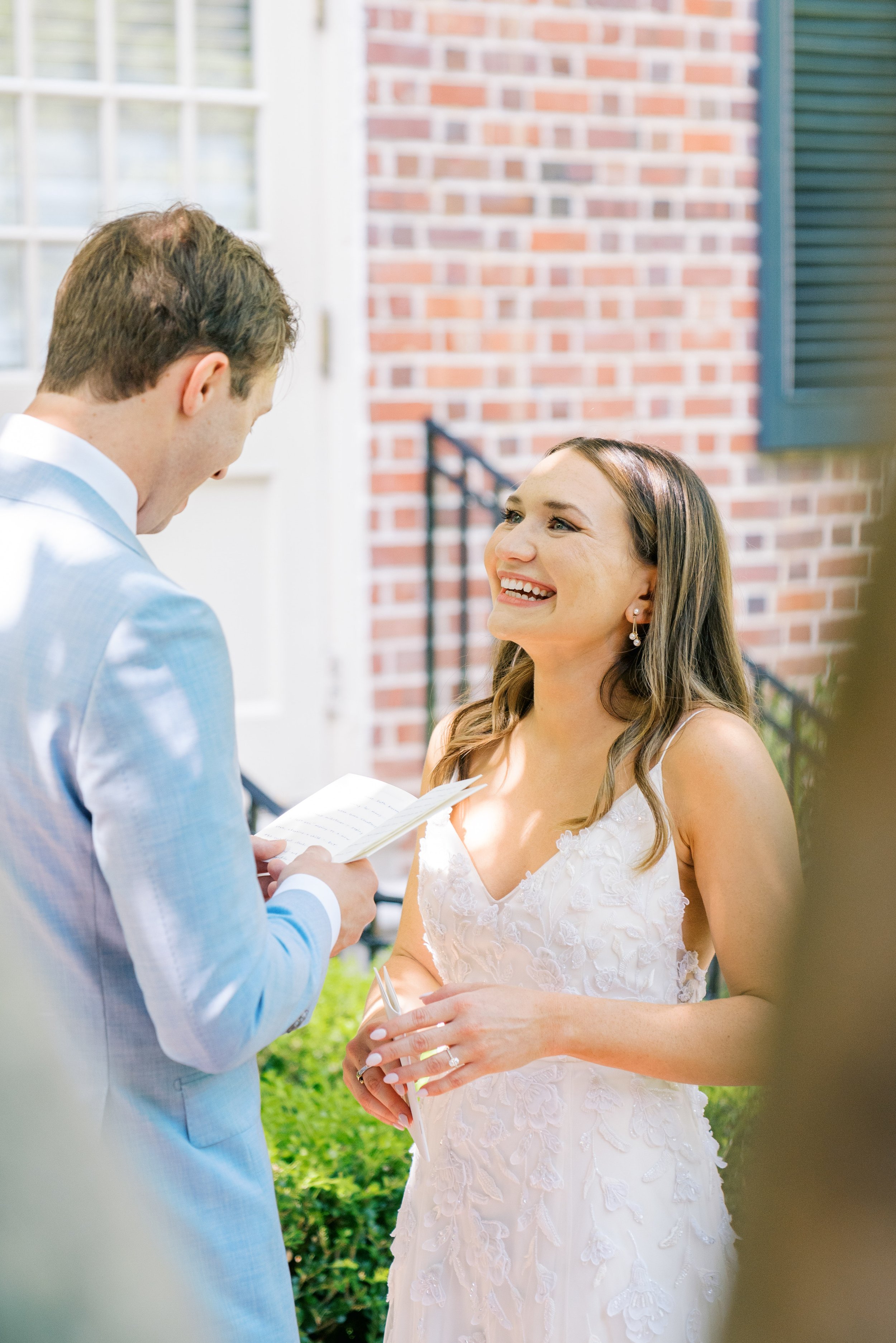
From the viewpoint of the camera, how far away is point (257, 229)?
14.6 feet

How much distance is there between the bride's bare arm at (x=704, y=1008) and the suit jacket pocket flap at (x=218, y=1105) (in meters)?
0.30

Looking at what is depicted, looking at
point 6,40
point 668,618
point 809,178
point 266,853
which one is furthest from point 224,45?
point 266,853

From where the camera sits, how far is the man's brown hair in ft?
4.39

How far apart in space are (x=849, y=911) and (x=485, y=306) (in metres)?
4.37

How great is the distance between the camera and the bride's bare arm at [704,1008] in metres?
1.74

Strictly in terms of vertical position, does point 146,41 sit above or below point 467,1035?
above

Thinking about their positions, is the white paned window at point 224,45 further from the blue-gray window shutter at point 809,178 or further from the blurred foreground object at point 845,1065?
the blurred foreground object at point 845,1065

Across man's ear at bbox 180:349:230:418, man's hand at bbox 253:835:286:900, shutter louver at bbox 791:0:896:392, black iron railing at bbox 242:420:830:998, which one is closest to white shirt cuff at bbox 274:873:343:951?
man's hand at bbox 253:835:286:900

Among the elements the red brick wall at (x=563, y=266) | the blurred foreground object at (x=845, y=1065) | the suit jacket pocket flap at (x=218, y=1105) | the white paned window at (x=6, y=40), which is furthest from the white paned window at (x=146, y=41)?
the blurred foreground object at (x=845, y=1065)

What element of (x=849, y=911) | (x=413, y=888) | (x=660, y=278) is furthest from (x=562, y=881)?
(x=660, y=278)

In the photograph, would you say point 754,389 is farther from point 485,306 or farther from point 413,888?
point 413,888

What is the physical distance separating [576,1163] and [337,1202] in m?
1.11

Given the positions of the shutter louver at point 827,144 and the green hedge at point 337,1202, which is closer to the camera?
the green hedge at point 337,1202

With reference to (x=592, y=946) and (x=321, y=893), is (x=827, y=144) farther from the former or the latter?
(x=321, y=893)
